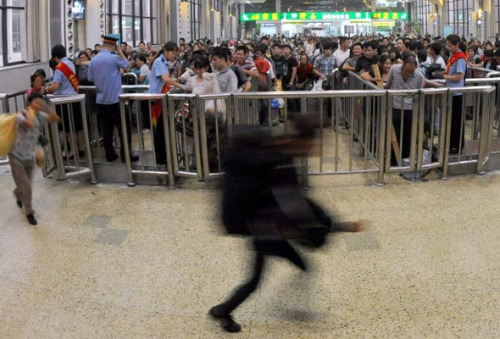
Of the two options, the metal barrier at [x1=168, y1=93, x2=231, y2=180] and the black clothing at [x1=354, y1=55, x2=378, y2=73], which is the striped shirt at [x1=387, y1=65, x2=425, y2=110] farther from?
the black clothing at [x1=354, y1=55, x2=378, y2=73]

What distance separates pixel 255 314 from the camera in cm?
399

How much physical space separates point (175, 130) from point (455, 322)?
375 centimetres

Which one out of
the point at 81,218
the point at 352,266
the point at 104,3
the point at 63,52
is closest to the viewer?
the point at 352,266

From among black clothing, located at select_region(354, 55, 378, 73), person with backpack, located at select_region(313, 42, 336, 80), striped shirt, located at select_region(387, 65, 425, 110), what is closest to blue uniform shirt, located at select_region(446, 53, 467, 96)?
striped shirt, located at select_region(387, 65, 425, 110)

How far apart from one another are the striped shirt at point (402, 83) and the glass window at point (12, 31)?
8.91m

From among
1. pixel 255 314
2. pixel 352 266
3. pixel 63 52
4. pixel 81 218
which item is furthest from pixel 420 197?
pixel 63 52

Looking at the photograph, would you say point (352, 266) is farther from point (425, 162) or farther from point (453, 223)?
point (425, 162)

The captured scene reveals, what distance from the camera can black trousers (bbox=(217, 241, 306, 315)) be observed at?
353 cm

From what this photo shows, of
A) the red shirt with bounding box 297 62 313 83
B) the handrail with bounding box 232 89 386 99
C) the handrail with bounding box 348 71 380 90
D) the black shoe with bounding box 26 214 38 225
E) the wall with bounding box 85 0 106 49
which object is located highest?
the wall with bounding box 85 0 106 49

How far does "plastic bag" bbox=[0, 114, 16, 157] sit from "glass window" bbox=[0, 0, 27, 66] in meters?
8.41

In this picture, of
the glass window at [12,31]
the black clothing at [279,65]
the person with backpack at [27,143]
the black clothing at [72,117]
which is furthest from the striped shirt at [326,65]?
the person with backpack at [27,143]

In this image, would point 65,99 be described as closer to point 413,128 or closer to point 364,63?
point 413,128

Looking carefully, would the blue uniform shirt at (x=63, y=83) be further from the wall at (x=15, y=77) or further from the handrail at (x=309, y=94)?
the wall at (x=15, y=77)

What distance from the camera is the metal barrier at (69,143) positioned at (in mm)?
6871
